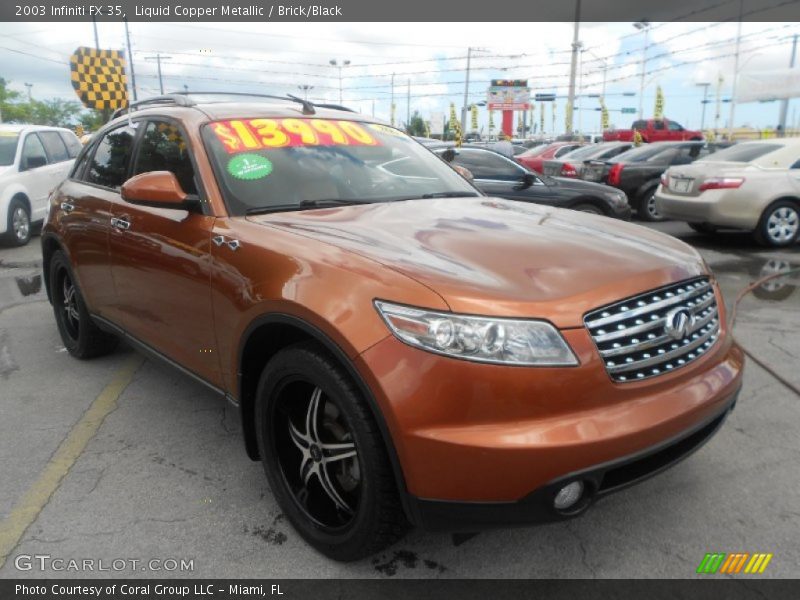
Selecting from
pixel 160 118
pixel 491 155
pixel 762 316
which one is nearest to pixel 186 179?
pixel 160 118

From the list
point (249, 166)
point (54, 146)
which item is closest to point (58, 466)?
point (249, 166)

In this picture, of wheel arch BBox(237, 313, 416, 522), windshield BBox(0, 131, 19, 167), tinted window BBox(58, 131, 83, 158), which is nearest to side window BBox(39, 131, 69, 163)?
tinted window BBox(58, 131, 83, 158)

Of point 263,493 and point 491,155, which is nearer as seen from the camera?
point 263,493

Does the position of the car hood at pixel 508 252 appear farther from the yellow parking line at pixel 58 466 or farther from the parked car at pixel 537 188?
the parked car at pixel 537 188

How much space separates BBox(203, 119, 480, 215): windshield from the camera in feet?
10.0

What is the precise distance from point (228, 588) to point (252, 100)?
107 inches

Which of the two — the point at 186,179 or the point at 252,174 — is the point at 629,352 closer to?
the point at 252,174

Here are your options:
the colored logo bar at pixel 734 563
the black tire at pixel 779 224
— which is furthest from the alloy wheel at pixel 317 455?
the black tire at pixel 779 224

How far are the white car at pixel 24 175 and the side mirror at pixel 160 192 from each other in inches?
322

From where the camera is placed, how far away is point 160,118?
365 cm

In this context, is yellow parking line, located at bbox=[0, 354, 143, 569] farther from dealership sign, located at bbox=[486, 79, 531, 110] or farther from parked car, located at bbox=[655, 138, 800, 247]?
dealership sign, located at bbox=[486, 79, 531, 110]

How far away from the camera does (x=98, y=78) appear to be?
1372 cm

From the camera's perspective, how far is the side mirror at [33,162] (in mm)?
10406

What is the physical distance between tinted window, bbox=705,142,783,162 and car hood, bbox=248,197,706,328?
299 inches
